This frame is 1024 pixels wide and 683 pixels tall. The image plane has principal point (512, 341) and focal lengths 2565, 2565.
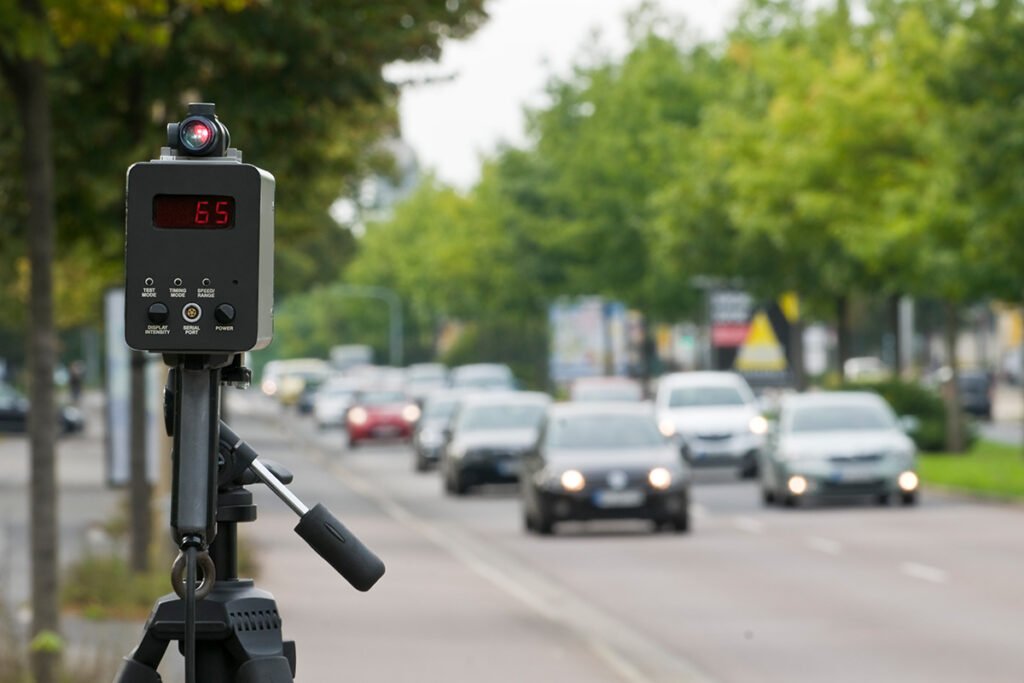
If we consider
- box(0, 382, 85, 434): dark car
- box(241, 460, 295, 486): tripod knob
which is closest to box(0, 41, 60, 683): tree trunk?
box(241, 460, 295, 486): tripod knob

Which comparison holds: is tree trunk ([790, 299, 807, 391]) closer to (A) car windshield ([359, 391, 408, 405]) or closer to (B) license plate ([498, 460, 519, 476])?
(A) car windshield ([359, 391, 408, 405])

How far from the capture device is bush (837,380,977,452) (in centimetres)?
4369

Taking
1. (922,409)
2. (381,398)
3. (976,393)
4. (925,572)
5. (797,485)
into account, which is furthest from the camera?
(976,393)

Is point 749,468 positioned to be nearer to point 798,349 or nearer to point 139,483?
point 798,349

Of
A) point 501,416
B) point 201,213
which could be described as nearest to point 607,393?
point 501,416

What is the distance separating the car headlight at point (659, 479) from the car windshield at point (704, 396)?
561 inches

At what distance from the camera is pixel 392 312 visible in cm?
14325

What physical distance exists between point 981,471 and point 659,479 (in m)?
11.4

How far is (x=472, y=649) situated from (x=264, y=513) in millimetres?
17733

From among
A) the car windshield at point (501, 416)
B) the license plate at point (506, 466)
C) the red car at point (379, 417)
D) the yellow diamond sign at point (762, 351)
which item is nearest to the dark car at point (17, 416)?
the red car at point (379, 417)

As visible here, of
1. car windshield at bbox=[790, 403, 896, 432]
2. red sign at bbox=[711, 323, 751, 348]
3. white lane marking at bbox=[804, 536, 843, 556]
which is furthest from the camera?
red sign at bbox=[711, 323, 751, 348]

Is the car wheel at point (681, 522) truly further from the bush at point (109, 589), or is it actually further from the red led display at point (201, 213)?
the red led display at point (201, 213)

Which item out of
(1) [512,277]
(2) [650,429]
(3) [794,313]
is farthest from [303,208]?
(1) [512,277]

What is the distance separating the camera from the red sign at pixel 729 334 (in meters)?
66.0
